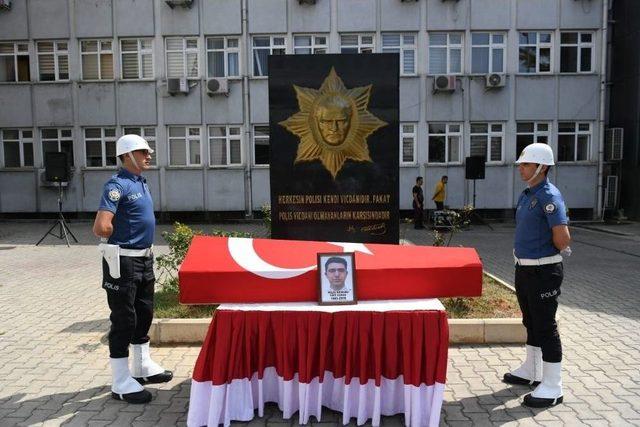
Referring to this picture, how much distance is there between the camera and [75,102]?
65.9 ft

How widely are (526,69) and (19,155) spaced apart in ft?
64.5

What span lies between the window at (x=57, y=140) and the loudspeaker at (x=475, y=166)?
14696 mm

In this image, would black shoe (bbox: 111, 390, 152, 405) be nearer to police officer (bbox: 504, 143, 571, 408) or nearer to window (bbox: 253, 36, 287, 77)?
police officer (bbox: 504, 143, 571, 408)

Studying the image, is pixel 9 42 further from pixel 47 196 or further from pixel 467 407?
pixel 467 407

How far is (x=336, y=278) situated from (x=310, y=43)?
679 inches

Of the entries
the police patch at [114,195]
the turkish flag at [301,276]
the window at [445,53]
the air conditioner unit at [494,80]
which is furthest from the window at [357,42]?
the police patch at [114,195]

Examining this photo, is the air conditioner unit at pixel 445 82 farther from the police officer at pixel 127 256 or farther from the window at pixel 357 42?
the police officer at pixel 127 256

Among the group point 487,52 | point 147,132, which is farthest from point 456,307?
point 147,132

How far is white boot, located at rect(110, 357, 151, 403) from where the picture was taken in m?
4.26

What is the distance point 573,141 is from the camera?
19953 millimetres

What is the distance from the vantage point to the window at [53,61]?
20.2m

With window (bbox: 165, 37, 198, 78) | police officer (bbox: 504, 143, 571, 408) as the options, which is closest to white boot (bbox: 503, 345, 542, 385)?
police officer (bbox: 504, 143, 571, 408)

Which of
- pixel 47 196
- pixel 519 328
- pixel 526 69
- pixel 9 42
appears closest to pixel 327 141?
pixel 519 328

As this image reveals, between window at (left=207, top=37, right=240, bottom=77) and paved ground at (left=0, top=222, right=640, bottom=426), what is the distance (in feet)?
40.4
